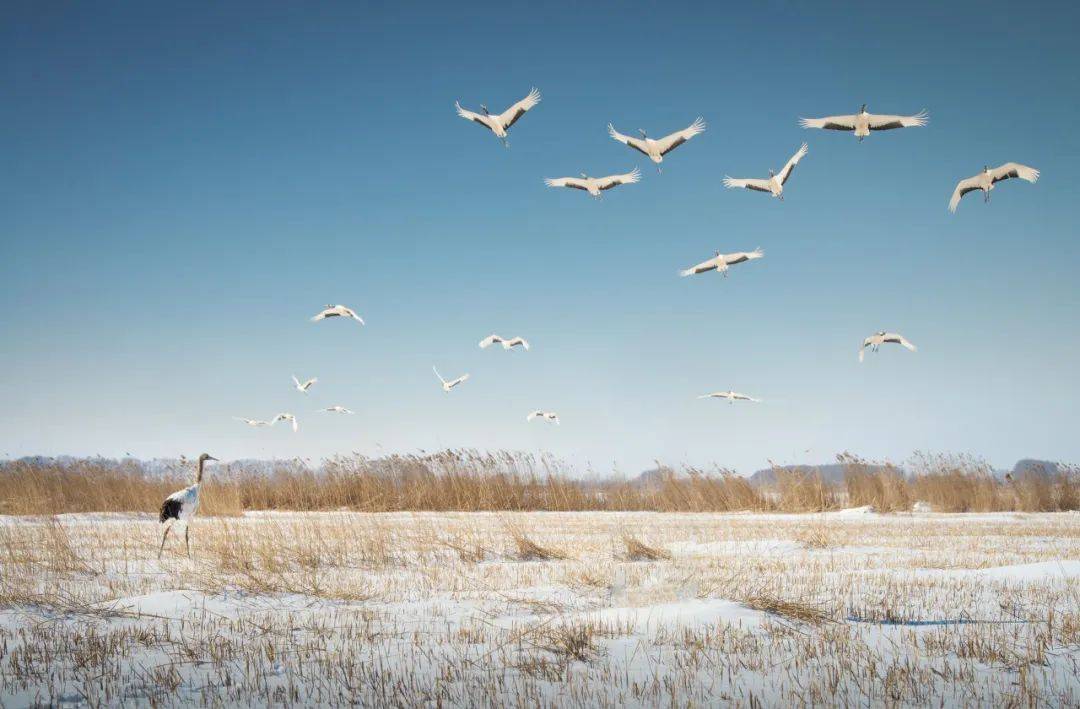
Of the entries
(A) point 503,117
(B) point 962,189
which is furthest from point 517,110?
(B) point 962,189

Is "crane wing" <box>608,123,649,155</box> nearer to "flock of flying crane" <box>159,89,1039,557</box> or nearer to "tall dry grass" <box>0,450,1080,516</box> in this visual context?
"flock of flying crane" <box>159,89,1039,557</box>

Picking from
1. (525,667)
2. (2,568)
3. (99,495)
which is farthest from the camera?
(99,495)

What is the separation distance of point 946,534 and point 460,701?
12.2 m

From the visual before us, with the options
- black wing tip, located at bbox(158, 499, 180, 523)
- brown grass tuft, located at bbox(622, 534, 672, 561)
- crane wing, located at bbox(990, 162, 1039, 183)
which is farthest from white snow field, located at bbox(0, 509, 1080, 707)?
crane wing, located at bbox(990, 162, 1039, 183)

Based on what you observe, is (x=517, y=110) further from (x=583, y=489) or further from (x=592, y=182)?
(x=583, y=489)

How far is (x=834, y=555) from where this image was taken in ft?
32.7

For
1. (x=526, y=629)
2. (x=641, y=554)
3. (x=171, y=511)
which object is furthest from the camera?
(x=171, y=511)

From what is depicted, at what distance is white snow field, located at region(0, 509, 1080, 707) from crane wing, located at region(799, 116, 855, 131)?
751 centimetres

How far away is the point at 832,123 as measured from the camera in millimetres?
13352

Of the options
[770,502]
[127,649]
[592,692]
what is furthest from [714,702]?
[770,502]

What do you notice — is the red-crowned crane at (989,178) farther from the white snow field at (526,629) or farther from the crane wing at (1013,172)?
the white snow field at (526,629)

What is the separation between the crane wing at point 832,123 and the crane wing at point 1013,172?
2.56 metres

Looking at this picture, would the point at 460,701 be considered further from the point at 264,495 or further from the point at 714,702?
the point at 264,495

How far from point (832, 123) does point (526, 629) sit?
11577 mm
